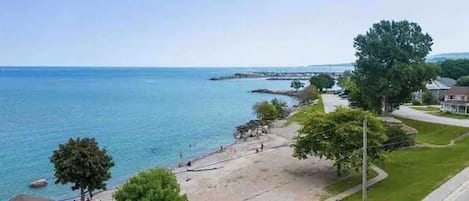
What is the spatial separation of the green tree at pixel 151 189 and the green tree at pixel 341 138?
17.0 m

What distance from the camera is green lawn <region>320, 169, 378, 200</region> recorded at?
37025mm

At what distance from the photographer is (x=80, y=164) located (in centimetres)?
3397

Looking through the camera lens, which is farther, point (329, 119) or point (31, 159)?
point (31, 159)

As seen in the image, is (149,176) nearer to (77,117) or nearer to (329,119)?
(329,119)

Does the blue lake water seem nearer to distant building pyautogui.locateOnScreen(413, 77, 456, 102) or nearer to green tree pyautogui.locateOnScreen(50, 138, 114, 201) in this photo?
green tree pyautogui.locateOnScreen(50, 138, 114, 201)

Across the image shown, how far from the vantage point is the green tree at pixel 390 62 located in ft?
206

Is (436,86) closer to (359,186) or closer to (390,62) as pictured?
(390,62)

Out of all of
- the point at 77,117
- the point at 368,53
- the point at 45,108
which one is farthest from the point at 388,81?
the point at 45,108

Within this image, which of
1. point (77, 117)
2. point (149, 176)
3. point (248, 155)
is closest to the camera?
point (149, 176)

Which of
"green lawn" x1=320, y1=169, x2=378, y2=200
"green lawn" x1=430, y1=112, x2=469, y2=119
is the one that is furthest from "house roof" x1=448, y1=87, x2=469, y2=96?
"green lawn" x1=320, y1=169, x2=378, y2=200

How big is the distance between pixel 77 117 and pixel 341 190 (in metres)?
81.6

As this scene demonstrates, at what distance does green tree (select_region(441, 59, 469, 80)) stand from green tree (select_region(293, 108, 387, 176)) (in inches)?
3767

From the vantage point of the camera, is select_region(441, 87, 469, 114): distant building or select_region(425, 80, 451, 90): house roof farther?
select_region(425, 80, 451, 90): house roof

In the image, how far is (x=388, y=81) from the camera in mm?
63094
